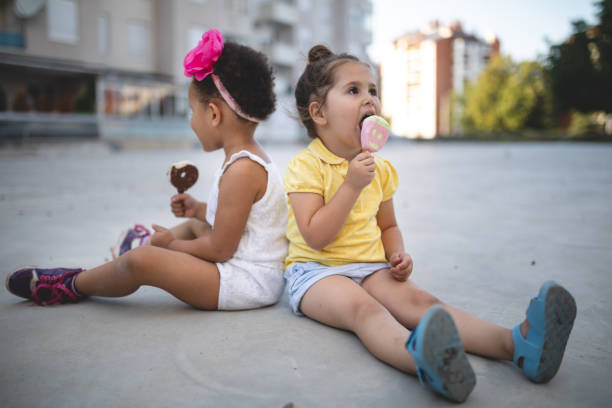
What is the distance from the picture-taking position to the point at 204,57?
5.66 ft

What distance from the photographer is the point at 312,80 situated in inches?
71.7

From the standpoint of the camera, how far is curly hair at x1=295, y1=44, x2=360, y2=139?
1.76 meters

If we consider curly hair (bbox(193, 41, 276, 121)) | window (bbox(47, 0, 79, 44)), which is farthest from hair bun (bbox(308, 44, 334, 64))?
window (bbox(47, 0, 79, 44))

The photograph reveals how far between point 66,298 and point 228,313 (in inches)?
25.1

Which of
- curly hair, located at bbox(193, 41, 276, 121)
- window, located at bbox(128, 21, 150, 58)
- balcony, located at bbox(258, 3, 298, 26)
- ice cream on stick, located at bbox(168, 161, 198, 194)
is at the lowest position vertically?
ice cream on stick, located at bbox(168, 161, 198, 194)

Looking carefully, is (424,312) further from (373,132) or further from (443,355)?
(373,132)

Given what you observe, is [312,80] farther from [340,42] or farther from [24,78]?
[340,42]

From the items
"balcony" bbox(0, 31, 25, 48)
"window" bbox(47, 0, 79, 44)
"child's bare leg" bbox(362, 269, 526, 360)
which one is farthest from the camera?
"window" bbox(47, 0, 79, 44)

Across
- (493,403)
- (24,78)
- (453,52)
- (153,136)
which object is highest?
(453,52)

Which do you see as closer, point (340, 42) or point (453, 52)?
point (340, 42)

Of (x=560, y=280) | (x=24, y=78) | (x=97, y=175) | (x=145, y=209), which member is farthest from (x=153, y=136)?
(x=560, y=280)

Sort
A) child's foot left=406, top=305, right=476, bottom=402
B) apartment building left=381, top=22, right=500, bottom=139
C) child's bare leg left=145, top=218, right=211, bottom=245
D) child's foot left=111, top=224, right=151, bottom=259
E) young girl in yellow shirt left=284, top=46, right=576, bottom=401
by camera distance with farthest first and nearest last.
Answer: apartment building left=381, top=22, right=500, bottom=139 < child's foot left=111, top=224, right=151, bottom=259 < child's bare leg left=145, top=218, right=211, bottom=245 < young girl in yellow shirt left=284, top=46, right=576, bottom=401 < child's foot left=406, top=305, right=476, bottom=402

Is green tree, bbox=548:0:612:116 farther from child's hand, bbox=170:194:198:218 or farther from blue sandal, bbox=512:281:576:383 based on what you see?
blue sandal, bbox=512:281:576:383

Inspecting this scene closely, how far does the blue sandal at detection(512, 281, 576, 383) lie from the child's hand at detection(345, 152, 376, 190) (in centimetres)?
62
